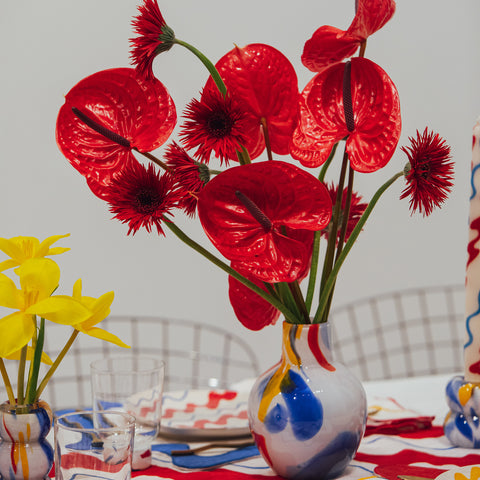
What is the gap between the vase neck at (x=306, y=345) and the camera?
1.98 feet

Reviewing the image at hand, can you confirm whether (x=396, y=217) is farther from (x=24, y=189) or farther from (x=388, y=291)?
(x=24, y=189)

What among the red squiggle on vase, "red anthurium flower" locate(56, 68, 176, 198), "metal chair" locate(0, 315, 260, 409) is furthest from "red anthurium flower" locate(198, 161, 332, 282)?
"metal chair" locate(0, 315, 260, 409)

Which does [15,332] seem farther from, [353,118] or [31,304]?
[353,118]

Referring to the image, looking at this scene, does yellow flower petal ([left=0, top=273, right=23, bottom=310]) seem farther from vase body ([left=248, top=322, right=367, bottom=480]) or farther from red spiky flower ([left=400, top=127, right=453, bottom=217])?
red spiky flower ([left=400, top=127, right=453, bottom=217])

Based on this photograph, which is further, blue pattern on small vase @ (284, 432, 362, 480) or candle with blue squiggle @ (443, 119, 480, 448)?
candle with blue squiggle @ (443, 119, 480, 448)

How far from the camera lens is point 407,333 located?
2383mm

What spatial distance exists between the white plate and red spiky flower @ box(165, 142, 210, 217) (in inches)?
12.8

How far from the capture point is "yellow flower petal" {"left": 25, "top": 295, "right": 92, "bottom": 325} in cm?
51

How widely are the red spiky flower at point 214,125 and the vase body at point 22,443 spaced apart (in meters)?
0.25

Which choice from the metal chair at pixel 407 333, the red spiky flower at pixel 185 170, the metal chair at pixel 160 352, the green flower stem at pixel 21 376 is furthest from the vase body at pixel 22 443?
the metal chair at pixel 407 333

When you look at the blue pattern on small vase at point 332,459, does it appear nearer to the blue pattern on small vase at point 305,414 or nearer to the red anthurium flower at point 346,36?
the blue pattern on small vase at point 305,414

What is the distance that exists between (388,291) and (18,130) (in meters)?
1.35

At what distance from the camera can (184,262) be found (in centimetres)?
217

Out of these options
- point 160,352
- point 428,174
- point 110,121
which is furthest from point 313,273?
point 160,352
